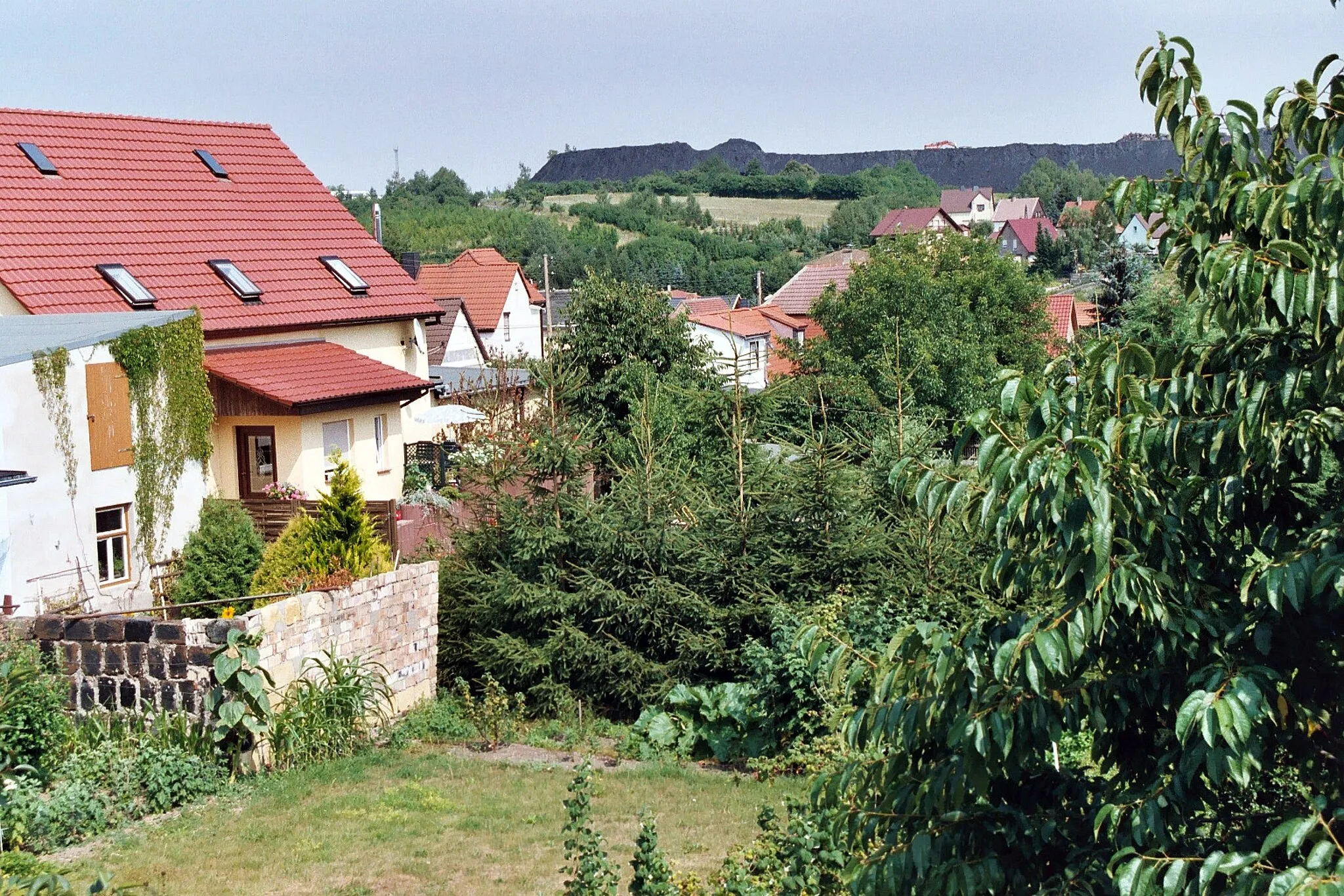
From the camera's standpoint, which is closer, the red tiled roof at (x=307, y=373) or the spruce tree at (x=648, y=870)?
the spruce tree at (x=648, y=870)

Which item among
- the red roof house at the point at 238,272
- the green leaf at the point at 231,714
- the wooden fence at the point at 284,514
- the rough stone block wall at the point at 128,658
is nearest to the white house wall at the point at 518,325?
the red roof house at the point at 238,272

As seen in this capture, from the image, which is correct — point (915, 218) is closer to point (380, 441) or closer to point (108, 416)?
point (380, 441)

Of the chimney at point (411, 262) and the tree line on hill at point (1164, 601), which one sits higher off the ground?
the chimney at point (411, 262)

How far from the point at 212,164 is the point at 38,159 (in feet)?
13.1

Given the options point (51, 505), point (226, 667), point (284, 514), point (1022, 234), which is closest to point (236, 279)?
point (284, 514)

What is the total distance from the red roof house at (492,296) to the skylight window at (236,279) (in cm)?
2578

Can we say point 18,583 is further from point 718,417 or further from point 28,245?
point 718,417

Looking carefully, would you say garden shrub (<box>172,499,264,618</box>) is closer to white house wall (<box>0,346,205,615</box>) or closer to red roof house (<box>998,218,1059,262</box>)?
white house wall (<box>0,346,205,615</box>)

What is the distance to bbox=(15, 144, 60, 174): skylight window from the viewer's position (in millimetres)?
23609

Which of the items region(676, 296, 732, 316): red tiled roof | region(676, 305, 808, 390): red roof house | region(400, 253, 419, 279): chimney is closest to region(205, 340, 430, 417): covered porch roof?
→ region(400, 253, 419, 279): chimney

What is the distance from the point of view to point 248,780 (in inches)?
499

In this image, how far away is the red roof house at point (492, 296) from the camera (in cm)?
5288

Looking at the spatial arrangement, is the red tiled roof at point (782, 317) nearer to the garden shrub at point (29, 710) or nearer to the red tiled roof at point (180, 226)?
the red tiled roof at point (180, 226)

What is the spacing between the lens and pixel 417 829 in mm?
11539
